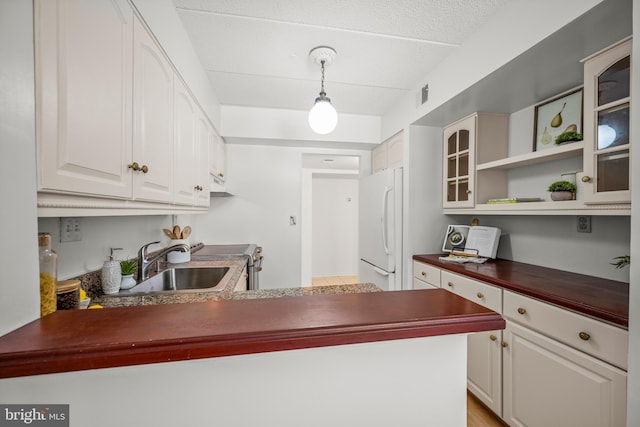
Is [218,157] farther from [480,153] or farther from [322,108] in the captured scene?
[480,153]

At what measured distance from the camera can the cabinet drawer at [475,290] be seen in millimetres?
1541

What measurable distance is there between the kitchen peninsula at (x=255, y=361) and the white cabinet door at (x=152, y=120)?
638 mm

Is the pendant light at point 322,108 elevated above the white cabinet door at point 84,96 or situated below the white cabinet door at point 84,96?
above

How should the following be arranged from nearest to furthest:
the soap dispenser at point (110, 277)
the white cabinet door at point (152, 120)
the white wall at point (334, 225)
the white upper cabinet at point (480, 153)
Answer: the white cabinet door at point (152, 120) < the soap dispenser at point (110, 277) < the white upper cabinet at point (480, 153) < the white wall at point (334, 225)

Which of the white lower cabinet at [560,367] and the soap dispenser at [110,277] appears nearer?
the white lower cabinet at [560,367]

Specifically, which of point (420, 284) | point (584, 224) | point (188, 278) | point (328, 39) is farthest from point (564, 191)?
point (188, 278)

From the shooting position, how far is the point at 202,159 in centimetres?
200

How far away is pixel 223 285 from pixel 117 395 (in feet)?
3.16

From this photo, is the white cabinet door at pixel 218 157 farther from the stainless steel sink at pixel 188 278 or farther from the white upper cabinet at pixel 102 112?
the white upper cabinet at pixel 102 112

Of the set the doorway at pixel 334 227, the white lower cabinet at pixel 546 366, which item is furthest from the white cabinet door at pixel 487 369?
the doorway at pixel 334 227

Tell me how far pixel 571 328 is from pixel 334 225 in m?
4.18

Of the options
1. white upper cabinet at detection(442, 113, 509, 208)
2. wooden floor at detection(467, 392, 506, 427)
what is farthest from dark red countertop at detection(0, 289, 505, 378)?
white upper cabinet at detection(442, 113, 509, 208)

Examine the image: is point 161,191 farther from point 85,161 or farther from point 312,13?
point 312,13

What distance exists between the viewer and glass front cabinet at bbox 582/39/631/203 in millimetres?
1140
